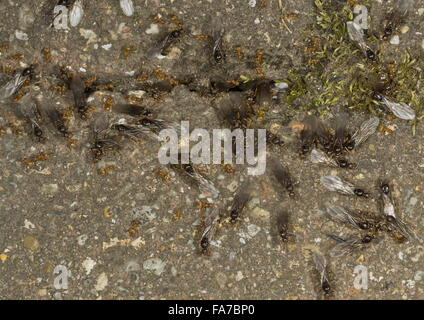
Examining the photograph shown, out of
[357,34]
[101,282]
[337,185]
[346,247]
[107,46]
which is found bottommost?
[101,282]

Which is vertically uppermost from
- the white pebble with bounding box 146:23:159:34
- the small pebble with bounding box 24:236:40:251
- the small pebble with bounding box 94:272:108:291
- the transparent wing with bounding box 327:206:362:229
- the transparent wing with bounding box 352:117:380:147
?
the white pebble with bounding box 146:23:159:34

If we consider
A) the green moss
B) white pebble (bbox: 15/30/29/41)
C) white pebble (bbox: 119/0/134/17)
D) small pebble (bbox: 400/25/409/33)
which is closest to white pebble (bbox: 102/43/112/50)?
white pebble (bbox: 119/0/134/17)

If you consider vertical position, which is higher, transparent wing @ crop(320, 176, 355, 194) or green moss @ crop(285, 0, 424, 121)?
green moss @ crop(285, 0, 424, 121)

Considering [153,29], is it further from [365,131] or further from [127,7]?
[365,131]

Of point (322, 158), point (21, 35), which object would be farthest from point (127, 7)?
point (322, 158)

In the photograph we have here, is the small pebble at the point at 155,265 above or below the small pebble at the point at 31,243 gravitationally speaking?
above

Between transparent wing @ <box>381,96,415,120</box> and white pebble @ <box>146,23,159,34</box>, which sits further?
white pebble @ <box>146,23,159,34</box>

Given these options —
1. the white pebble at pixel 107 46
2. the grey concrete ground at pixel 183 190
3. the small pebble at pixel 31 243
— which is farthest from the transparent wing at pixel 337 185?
the small pebble at pixel 31 243
